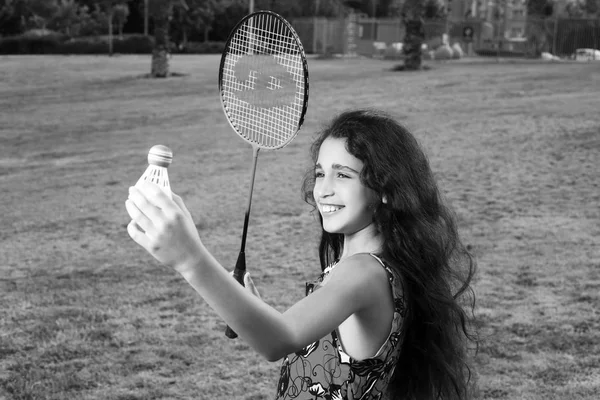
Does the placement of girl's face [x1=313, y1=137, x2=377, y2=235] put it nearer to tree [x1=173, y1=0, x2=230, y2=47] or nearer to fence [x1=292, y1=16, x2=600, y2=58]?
fence [x1=292, y1=16, x2=600, y2=58]

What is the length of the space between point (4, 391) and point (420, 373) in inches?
114

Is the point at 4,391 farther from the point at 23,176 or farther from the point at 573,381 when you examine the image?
the point at 23,176

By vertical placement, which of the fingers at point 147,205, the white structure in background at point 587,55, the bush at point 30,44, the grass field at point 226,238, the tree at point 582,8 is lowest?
the grass field at point 226,238

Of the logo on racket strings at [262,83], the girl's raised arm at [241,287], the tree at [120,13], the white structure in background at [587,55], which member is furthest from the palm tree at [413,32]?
the tree at [120,13]

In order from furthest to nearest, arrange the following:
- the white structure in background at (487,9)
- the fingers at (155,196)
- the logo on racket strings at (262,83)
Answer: the white structure in background at (487,9) → the logo on racket strings at (262,83) → the fingers at (155,196)

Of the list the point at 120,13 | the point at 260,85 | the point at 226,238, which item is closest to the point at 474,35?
the point at 120,13

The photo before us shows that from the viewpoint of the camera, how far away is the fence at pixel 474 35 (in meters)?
33.9

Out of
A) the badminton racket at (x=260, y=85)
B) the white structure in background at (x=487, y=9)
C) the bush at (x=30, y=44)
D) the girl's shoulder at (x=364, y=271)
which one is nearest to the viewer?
the girl's shoulder at (x=364, y=271)

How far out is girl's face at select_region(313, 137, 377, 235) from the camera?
208cm

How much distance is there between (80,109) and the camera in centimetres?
1773

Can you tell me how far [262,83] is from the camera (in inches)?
127

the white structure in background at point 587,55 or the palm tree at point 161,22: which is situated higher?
the palm tree at point 161,22

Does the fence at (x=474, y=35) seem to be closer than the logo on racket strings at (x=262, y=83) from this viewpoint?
No

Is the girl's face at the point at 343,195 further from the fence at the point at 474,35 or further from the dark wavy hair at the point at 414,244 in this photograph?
the fence at the point at 474,35
